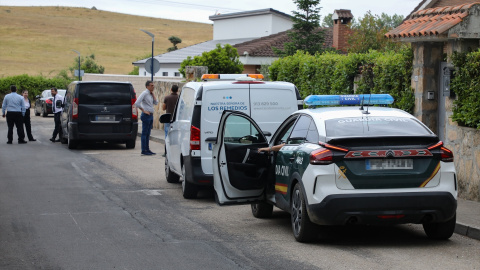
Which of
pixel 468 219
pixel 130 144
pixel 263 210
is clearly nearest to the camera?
pixel 468 219

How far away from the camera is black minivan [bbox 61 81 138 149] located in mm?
21812

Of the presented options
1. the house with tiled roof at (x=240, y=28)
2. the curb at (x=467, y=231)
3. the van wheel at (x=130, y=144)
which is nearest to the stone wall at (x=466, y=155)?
the curb at (x=467, y=231)

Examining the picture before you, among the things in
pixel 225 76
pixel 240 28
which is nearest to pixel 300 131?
pixel 225 76

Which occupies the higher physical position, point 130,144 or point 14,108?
point 14,108

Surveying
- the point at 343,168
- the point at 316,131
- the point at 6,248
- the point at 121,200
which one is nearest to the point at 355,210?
the point at 343,168

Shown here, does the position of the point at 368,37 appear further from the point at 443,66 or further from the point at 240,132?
the point at 240,132

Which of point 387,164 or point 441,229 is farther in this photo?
point 441,229

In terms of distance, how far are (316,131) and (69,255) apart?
305 centimetres

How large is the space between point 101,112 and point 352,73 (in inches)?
332

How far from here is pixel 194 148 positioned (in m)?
12.3

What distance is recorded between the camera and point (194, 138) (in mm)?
12281

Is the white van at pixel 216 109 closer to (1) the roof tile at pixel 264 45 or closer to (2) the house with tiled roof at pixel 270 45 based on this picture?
(1) the roof tile at pixel 264 45

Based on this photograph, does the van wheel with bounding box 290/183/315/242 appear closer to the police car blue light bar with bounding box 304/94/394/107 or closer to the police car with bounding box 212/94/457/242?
the police car with bounding box 212/94/457/242

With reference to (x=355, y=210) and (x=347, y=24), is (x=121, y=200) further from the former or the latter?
(x=347, y=24)
